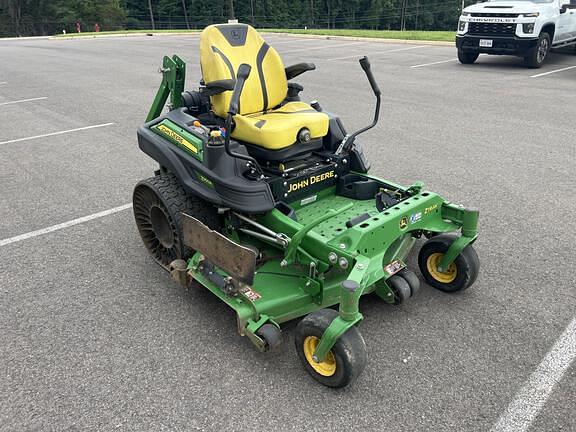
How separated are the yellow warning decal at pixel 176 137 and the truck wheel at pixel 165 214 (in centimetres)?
28

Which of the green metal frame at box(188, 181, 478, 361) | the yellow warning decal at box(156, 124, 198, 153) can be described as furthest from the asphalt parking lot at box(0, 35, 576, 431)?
the yellow warning decal at box(156, 124, 198, 153)

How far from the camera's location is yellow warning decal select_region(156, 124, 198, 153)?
11.1ft

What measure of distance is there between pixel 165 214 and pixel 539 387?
8.26 ft

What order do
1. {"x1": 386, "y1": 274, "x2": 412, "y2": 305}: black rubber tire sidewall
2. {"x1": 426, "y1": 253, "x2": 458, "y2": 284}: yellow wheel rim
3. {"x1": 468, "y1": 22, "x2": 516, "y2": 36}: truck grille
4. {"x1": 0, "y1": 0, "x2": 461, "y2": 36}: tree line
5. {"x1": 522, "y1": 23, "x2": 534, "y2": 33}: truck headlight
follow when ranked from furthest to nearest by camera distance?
{"x1": 0, "y1": 0, "x2": 461, "y2": 36}: tree line < {"x1": 468, "y1": 22, "x2": 516, "y2": 36}: truck grille < {"x1": 522, "y1": 23, "x2": 534, "y2": 33}: truck headlight < {"x1": 426, "y1": 253, "x2": 458, "y2": 284}: yellow wheel rim < {"x1": 386, "y1": 274, "x2": 412, "y2": 305}: black rubber tire sidewall

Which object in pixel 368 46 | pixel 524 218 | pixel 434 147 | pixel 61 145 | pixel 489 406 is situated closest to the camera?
pixel 489 406

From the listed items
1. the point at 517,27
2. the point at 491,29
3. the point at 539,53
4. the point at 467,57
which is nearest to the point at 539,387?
the point at 517,27

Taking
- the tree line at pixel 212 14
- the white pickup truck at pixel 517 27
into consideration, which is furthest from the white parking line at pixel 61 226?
the tree line at pixel 212 14

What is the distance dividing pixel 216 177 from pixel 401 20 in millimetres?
69770

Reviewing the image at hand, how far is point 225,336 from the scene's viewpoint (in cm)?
297

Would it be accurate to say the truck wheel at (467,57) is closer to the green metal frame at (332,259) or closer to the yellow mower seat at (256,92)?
the yellow mower seat at (256,92)

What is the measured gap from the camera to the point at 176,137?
3533 millimetres

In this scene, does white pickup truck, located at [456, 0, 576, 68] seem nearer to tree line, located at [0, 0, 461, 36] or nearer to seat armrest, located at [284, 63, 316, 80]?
seat armrest, located at [284, 63, 316, 80]

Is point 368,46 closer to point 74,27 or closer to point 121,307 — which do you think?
point 121,307

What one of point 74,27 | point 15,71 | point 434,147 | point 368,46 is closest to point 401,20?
point 74,27
